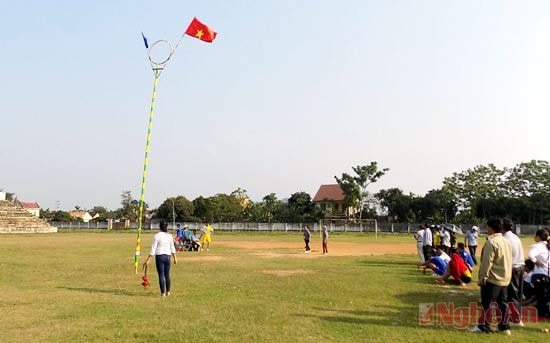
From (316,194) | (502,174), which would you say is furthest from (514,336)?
(316,194)

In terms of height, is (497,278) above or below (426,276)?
above

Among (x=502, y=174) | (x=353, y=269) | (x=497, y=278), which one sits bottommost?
(x=353, y=269)

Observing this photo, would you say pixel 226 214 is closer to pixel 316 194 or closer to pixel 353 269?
pixel 316 194

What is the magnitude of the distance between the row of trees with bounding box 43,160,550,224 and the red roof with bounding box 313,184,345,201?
6.32 metres

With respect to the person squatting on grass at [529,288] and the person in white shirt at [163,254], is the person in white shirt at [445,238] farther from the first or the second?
the person in white shirt at [163,254]

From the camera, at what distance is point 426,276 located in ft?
52.9

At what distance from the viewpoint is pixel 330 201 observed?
94.4 m

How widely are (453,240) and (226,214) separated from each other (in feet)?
241

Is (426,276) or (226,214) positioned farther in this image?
(226,214)

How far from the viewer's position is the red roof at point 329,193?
Result: 317ft

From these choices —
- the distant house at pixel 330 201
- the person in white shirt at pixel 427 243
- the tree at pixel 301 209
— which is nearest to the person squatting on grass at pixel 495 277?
the person in white shirt at pixel 427 243

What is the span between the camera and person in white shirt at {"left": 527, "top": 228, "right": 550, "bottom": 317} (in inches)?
384

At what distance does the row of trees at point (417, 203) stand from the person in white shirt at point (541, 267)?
5147 centimetres

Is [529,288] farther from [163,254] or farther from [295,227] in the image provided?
[295,227]
